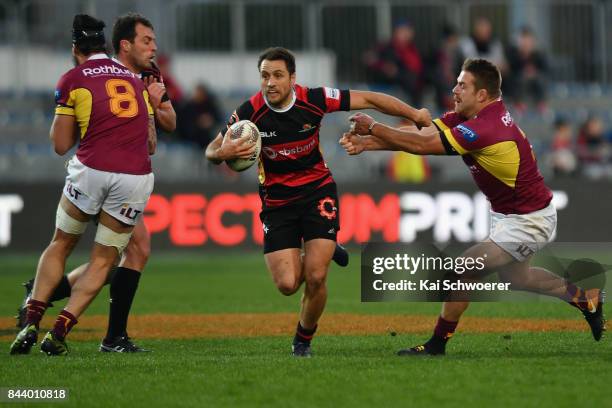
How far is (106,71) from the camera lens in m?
9.49

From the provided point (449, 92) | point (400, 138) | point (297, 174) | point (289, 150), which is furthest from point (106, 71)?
point (449, 92)

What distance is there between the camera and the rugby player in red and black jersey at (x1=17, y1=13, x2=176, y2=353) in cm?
981

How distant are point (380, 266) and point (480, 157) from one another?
130cm

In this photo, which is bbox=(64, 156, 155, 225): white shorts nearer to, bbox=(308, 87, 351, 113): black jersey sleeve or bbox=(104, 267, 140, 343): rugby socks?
bbox=(104, 267, 140, 343): rugby socks

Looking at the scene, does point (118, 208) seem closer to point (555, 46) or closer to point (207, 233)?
point (207, 233)

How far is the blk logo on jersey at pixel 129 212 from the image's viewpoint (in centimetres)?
946

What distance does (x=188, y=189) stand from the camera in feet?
67.6

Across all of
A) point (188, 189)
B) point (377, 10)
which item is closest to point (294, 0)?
point (377, 10)

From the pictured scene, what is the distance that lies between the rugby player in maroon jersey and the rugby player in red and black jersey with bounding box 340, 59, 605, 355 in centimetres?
183

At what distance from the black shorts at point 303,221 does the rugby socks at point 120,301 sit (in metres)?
1.23

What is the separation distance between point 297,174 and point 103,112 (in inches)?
65.8

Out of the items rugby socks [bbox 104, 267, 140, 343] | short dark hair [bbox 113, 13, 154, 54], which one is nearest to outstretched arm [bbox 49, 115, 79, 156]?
short dark hair [bbox 113, 13, 154, 54]

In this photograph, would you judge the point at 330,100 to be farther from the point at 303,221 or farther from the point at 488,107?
the point at 488,107

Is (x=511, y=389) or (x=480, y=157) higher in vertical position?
(x=480, y=157)
